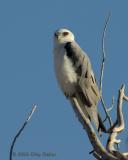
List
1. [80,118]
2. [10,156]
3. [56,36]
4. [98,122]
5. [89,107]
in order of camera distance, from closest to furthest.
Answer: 1. [10,156]
2. [80,118]
3. [98,122]
4. [89,107]
5. [56,36]

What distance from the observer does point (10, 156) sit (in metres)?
4.94

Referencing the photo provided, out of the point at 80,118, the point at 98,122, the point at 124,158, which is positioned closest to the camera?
the point at 124,158

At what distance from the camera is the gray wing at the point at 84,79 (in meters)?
8.29

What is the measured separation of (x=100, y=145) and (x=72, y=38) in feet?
12.9

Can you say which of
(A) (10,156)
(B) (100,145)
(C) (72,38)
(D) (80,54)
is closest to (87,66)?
(D) (80,54)

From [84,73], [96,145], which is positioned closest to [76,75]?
[84,73]

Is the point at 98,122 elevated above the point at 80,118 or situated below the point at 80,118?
below

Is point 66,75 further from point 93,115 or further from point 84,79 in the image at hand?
point 93,115

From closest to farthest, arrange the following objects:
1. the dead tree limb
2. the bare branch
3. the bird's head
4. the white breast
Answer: the bare branch
the dead tree limb
the white breast
the bird's head

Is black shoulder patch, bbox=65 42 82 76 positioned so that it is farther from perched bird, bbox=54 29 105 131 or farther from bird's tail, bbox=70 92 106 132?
bird's tail, bbox=70 92 106 132

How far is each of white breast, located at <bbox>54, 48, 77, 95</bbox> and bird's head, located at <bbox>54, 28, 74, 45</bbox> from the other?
25.4 inches

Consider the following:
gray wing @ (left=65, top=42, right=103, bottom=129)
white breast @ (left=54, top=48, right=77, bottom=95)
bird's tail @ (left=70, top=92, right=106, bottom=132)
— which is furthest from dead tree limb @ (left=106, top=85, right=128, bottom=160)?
white breast @ (left=54, top=48, right=77, bottom=95)

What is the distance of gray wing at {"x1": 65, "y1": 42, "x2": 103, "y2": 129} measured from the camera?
8289 mm

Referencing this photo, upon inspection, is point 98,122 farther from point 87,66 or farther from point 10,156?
point 10,156
